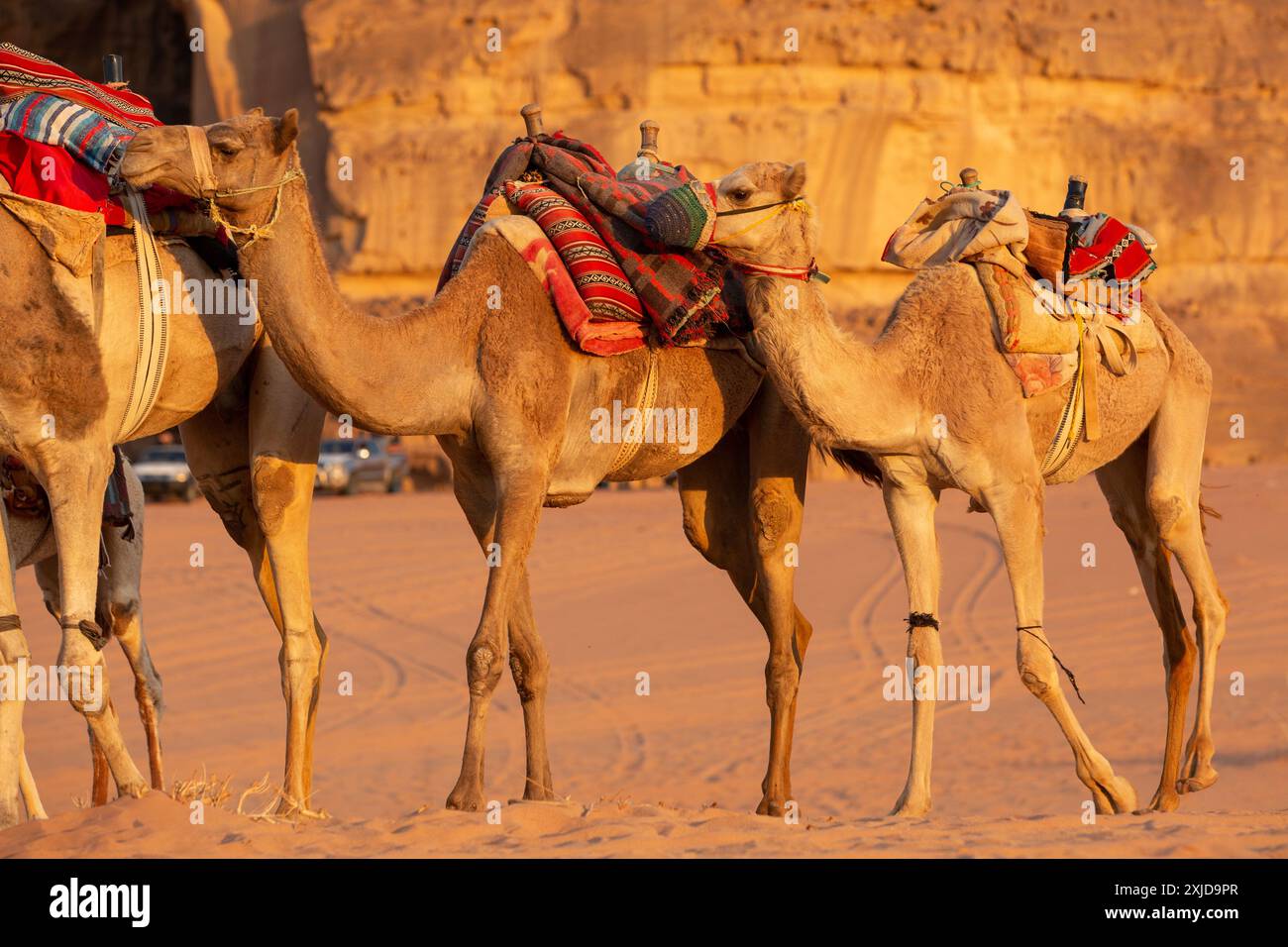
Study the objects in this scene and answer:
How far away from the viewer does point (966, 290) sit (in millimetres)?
8086

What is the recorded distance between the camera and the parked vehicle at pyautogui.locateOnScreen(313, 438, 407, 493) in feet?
99.5

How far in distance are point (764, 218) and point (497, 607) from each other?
74.7 inches

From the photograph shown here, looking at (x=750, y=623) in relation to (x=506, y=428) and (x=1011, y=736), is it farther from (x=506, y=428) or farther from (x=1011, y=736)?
(x=506, y=428)

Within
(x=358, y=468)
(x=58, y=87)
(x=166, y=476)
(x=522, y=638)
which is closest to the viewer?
(x=58, y=87)

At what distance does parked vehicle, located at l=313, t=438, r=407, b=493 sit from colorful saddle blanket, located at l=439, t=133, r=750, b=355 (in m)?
21.9

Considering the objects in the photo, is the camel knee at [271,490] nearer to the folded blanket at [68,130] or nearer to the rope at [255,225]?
the rope at [255,225]

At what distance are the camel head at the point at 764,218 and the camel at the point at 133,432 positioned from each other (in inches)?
81.1

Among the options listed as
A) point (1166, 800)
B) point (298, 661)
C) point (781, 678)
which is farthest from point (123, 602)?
point (1166, 800)

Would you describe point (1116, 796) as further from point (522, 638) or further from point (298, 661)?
point (298, 661)

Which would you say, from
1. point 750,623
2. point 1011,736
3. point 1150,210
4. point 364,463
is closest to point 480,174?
point 364,463

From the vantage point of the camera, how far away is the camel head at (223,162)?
6918 millimetres

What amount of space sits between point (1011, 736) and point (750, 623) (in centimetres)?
483

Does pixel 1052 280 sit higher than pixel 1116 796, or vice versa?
pixel 1052 280

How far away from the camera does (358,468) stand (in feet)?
100
